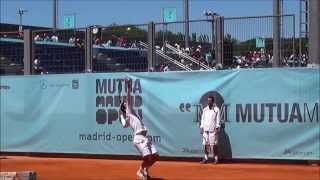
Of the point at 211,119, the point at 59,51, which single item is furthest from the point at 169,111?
the point at 59,51

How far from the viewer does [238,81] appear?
1786 centimetres

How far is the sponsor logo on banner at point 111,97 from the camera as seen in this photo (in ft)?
62.8

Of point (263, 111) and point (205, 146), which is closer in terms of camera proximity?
point (263, 111)

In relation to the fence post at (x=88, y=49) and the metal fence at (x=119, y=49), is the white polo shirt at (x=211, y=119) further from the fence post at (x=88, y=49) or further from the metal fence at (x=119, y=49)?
the fence post at (x=88, y=49)

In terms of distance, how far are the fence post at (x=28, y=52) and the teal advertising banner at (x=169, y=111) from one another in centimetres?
31

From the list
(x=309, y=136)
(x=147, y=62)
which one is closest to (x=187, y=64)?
(x=147, y=62)

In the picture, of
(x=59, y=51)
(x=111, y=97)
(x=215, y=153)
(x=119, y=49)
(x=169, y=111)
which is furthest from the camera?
(x=59, y=51)

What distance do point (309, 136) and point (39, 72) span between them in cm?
813

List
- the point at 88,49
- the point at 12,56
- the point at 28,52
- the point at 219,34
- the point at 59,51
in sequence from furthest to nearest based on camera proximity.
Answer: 1. the point at 12,56
2. the point at 28,52
3. the point at 59,51
4. the point at 88,49
5. the point at 219,34

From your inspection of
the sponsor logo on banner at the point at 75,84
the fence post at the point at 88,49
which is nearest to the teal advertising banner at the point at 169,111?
the sponsor logo on banner at the point at 75,84

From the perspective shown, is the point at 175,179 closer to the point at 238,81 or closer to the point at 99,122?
the point at 238,81

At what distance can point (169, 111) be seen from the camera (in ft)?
61.3

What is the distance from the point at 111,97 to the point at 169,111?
5.83 ft

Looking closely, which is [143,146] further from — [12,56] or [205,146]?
[12,56]
